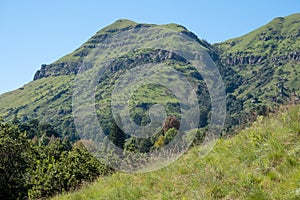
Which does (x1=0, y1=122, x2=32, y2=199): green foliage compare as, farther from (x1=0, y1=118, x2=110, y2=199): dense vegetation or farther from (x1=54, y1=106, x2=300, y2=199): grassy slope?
(x1=54, y1=106, x2=300, y2=199): grassy slope

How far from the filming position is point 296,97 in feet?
30.3

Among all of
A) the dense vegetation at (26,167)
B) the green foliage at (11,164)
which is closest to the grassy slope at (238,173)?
the dense vegetation at (26,167)

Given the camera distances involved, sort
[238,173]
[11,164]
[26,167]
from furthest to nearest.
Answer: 1. [26,167]
2. [11,164]
3. [238,173]

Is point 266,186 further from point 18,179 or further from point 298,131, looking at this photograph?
point 18,179

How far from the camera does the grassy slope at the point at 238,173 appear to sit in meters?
6.28

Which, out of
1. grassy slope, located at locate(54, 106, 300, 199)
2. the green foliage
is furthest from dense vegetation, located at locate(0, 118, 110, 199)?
grassy slope, located at locate(54, 106, 300, 199)

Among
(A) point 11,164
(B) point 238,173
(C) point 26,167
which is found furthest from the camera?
(C) point 26,167

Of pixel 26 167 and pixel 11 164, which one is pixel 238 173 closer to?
pixel 11 164

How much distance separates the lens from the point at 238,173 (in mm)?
7020

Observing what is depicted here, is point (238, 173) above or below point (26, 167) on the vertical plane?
above

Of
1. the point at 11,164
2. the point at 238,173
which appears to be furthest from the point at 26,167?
the point at 238,173

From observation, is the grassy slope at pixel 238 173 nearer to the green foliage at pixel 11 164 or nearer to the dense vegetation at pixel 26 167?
the dense vegetation at pixel 26 167

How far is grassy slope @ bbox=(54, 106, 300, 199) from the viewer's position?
6.28 meters

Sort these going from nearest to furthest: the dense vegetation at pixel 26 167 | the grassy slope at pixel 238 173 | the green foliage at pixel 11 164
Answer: the grassy slope at pixel 238 173, the dense vegetation at pixel 26 167, the green foliage at pixel 11 164
